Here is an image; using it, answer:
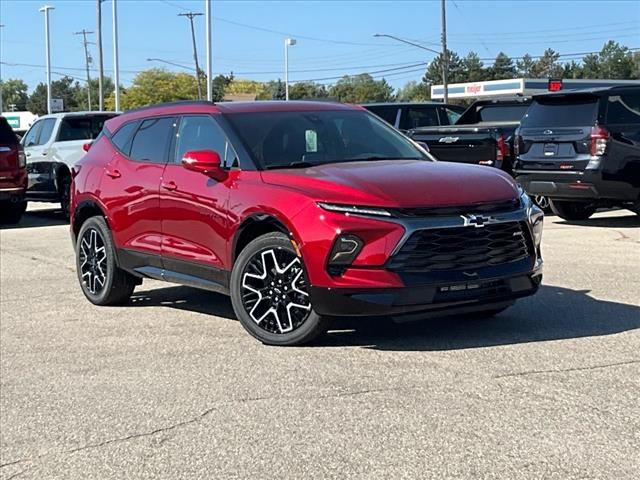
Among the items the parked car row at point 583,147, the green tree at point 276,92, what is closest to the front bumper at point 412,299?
the parked car row at point 583,147

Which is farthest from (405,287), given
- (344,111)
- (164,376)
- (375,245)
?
(344,111)

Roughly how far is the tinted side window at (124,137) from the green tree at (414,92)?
10090cm

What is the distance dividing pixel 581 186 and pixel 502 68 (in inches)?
4496

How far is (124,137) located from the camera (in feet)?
26.4

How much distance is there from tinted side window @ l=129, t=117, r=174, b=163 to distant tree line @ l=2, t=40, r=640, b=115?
285 feet

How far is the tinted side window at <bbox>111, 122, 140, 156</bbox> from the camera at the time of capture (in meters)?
7.95

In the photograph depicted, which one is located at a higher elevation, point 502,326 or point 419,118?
point 419,118

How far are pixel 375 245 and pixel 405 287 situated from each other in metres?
0.32

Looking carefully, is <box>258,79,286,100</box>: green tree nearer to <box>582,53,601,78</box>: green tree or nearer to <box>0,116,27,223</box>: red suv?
<box>582,53,601,78</box>: green tree

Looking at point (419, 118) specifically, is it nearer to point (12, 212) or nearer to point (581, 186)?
point (581, 186)

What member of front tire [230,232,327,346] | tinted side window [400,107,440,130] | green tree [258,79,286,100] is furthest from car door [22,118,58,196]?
green tree [258,79,286,100]

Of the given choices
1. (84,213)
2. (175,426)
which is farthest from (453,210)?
(84,213)

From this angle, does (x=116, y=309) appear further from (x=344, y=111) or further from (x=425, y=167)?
(x=425, y=167)

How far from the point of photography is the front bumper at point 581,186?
40.2 feet
